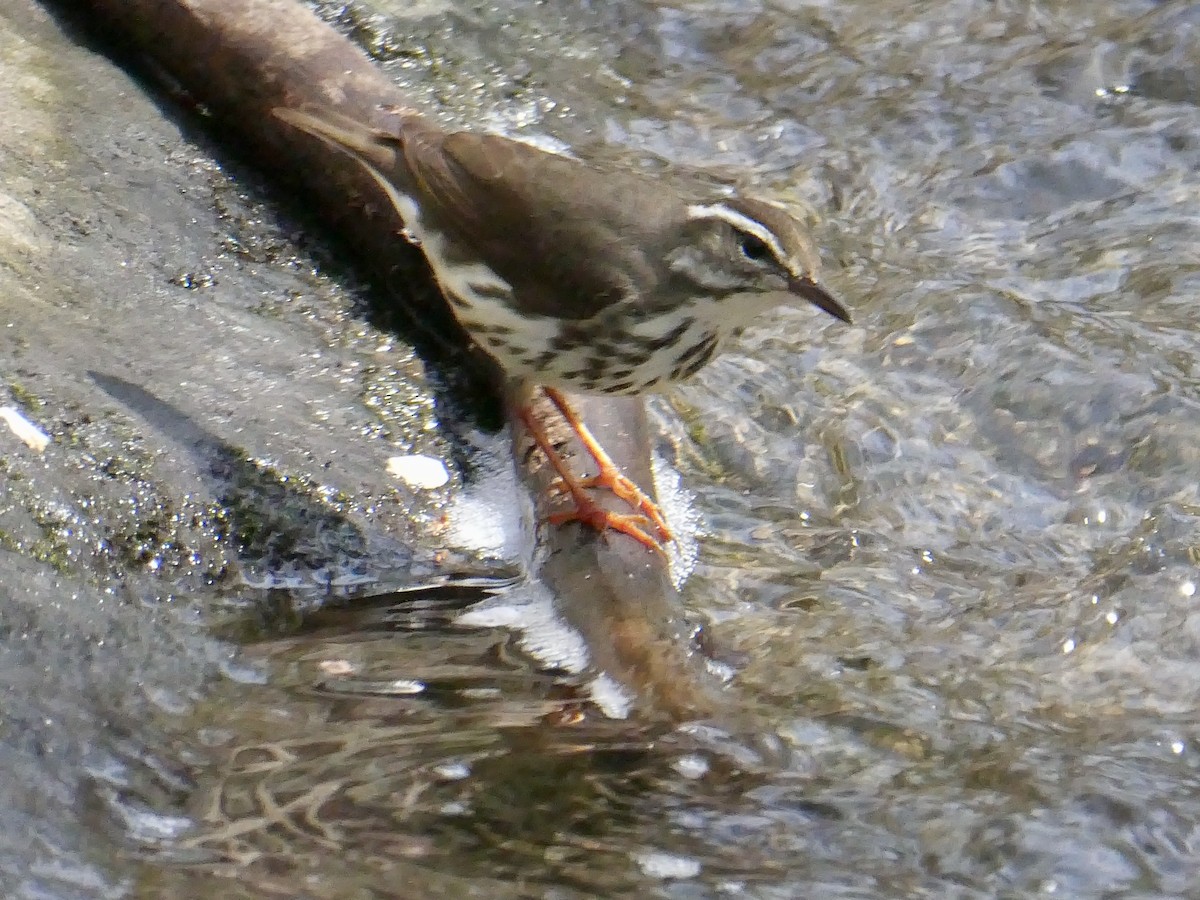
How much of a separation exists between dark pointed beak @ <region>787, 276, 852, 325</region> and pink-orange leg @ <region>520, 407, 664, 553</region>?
79 centimetres

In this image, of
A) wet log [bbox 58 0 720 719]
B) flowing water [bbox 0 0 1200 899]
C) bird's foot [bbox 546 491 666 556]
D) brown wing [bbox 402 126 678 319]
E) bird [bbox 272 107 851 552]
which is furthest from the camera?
wet log [bbox 58 0 720 719]

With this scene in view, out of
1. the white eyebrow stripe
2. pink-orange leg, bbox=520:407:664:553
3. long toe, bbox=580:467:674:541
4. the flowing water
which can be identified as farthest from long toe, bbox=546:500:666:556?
the white eyebrow stripe

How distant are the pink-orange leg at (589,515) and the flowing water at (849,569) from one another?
0.97ft

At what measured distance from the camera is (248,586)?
181 inches

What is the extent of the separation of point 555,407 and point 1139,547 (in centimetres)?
188

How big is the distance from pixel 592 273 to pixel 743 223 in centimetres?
49

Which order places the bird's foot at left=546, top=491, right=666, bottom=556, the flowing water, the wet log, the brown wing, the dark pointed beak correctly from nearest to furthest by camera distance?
the flowing water < the bird's foot at left=546, top=491, right=666, bottom=556 < the dark pointed beak < the brown wing < the wet log

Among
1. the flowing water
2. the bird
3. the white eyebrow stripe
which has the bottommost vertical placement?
the flowing water

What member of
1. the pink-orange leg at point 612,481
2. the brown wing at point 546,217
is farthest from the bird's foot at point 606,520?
the brown wing at point 546,217

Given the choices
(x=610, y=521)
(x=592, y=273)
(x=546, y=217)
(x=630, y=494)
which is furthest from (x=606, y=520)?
(x=546, y=217)

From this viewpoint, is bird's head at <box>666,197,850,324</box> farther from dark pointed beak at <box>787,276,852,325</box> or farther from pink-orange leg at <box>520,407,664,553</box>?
pink-orange leg at <box>520,407,664,553</box>

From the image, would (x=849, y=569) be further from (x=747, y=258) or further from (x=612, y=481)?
(x=747, y=258)

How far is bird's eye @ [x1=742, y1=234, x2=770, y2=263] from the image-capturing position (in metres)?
4.86

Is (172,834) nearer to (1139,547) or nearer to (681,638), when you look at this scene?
(681,638)
